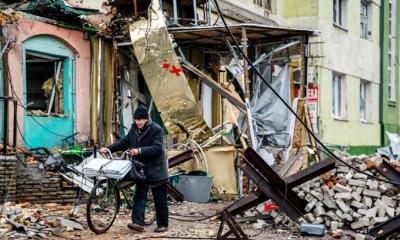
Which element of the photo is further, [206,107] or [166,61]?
[206,107]

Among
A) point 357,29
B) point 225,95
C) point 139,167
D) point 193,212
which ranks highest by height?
point 357,29

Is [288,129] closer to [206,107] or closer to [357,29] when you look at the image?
[206,107]

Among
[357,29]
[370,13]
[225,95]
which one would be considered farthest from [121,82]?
[370,13]

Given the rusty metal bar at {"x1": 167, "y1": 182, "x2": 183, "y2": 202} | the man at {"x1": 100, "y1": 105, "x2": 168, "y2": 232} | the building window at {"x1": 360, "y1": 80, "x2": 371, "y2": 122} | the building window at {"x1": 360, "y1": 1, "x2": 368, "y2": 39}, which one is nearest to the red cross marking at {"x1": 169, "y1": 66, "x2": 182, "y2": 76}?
the rusty metal bar at {"x1": 167, "y1": 182, "x2": 183, "y2": 202}

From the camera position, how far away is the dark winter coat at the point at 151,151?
29.1 feet

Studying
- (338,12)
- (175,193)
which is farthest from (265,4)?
(175,193)

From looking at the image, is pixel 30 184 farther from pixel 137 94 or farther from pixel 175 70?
pixel 137 94

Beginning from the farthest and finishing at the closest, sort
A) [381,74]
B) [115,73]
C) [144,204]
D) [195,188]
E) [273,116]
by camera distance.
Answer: [381,74] < [273,116] < [115,73] < [195,188] < [144,204]

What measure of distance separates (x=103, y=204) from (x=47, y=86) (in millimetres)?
4455

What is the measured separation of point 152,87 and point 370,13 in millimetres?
14428

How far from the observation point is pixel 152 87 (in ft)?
43.6

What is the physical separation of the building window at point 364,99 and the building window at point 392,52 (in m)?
Result: 2.39

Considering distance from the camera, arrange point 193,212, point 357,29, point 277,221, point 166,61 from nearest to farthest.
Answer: point 277,221, point 193,212, point 166,61, point 357,29

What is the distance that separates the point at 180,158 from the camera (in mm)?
12734
